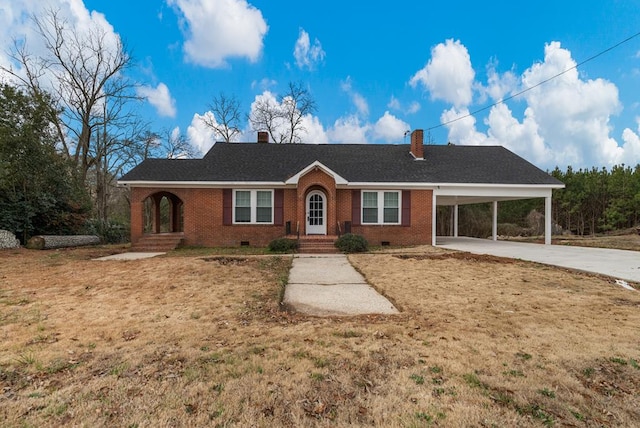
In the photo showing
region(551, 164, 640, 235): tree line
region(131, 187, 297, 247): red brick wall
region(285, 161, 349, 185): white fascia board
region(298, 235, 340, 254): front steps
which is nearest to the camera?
region(298, 235, 340, 254): front steps

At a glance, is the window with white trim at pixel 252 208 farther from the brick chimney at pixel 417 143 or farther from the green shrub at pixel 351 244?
the brick chimney at pixel 417 143

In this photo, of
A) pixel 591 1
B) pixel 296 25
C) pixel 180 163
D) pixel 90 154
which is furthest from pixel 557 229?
pixel 90 154

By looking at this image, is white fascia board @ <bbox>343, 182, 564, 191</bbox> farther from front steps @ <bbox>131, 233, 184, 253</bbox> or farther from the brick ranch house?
front steps @ <bbox>131, 233, 184, 253</bbox>

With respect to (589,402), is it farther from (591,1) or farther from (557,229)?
(557,229)

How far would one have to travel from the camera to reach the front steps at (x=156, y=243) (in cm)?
1385

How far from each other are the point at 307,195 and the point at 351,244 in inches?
141

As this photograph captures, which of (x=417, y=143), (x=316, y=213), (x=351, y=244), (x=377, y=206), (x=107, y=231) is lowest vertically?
(x=351, y=244)

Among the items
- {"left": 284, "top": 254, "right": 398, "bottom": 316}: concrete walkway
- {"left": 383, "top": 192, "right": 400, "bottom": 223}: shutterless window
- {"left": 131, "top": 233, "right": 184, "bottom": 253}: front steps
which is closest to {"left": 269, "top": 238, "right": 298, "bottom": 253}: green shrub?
{"left": 284, "top": 254, "right": 398, "bottom": 316}: concrete walkway

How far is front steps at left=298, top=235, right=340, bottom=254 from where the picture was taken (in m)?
13.0

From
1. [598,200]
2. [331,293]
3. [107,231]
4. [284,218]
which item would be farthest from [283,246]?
[598,200]

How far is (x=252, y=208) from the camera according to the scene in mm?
15203

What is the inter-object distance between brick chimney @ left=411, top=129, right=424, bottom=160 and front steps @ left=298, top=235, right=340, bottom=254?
7.30 metres

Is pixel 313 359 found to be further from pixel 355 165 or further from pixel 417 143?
pixel 417 143

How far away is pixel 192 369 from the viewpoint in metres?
3.03
